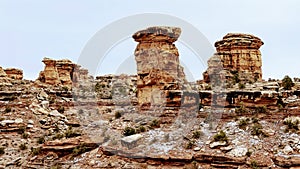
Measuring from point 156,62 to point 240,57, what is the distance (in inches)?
513

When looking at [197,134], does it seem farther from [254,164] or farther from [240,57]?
[240,57]

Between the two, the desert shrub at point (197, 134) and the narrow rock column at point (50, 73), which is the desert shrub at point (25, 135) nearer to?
the desert shrub at point (197, 134)

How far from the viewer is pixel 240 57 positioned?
110 ft

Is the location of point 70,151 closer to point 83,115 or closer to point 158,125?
point 158,125

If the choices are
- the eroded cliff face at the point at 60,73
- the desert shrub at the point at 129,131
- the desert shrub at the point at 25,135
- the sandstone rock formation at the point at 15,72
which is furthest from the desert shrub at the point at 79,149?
the sandstone rock formation at the point at 15,72

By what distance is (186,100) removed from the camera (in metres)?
22.5

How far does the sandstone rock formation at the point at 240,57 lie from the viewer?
3322 cm

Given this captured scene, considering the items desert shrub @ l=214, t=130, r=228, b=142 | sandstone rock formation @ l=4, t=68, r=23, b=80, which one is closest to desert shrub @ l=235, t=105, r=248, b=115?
desert shrub @ l=214, t=130, r=228, b=142

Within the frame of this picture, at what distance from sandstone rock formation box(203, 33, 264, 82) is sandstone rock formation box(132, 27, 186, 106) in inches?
400

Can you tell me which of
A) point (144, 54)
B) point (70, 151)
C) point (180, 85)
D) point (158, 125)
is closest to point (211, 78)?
point (180, 85)

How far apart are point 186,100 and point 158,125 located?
2688 millimetres

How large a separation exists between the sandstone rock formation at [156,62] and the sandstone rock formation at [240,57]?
10.2 metres

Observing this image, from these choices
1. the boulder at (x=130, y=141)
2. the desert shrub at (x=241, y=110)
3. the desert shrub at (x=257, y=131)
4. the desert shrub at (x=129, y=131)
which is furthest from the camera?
the desert shrub at (x=129, y=131)

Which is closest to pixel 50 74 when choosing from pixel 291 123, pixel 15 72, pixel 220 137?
pixel 15 72
